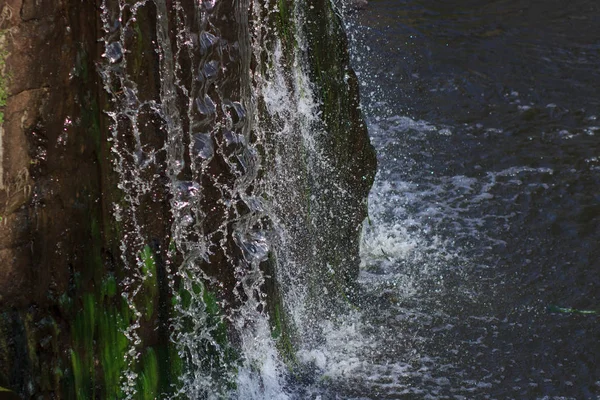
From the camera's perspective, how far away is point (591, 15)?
20.5 ft

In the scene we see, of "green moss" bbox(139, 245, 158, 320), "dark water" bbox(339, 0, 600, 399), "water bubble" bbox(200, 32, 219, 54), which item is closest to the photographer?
"green moss" bbox(139, 245, 158, 320)

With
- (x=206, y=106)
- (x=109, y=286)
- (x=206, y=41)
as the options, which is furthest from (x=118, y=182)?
(x=206, y=41)

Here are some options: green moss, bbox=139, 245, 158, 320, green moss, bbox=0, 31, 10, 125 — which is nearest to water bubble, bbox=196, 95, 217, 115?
green moss, bbox=139, 245, 158, 320

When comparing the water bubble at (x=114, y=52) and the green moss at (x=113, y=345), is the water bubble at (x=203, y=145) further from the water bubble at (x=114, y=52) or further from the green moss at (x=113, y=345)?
the green moss at (x=113, y=345)

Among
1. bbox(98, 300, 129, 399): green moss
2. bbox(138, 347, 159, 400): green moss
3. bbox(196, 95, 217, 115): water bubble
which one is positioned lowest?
bbox(138, 347, 159, 400): green moss

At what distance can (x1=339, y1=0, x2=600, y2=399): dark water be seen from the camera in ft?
11.6

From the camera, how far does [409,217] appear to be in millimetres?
4574

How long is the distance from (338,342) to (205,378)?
69 cm

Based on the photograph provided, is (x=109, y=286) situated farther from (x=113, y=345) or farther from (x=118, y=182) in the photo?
(x=118, y=182)

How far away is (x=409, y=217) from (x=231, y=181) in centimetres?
161

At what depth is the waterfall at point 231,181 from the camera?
2.79 m

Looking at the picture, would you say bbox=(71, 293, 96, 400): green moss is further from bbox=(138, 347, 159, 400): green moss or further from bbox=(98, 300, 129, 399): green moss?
bbox=(138, 347, 159, 400): green moss

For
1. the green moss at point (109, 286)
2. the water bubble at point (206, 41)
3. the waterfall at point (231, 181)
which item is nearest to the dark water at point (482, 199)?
the waterfall at point (231, 181)

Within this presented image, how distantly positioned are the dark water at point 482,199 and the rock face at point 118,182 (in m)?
0.75
